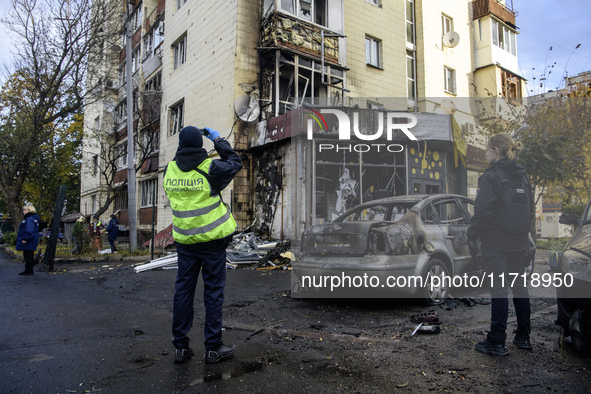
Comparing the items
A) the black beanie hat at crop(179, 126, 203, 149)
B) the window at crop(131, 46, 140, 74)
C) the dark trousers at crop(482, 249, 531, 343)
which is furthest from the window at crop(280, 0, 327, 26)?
the window at crop(131, 46, 140, 74)

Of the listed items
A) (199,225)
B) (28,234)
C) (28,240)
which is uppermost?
(199,225)

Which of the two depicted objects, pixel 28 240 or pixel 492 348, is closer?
pixel 492 348

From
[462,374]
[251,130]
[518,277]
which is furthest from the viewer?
[251,130]

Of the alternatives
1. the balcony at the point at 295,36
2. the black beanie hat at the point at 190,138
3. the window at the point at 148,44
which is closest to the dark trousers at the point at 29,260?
the black beanie hat at the point at 190,138

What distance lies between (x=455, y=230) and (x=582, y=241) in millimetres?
1844

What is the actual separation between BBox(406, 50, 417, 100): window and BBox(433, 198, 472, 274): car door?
44.4 feet

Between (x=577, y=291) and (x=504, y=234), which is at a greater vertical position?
(x=504, y=234)

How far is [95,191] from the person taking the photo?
2988cm

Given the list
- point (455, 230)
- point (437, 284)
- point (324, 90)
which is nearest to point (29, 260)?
point (437, 284)

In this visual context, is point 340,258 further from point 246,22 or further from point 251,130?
point 246,22

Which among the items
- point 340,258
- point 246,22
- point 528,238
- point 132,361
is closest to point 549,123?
point 528,238

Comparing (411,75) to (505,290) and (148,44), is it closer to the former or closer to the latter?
(148,44)

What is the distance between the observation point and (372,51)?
17000 mm

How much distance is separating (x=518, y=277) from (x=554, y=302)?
8.39 ft
